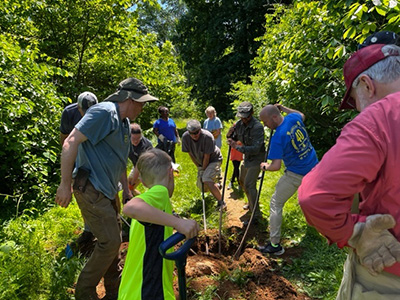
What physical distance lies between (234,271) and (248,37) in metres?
19.5

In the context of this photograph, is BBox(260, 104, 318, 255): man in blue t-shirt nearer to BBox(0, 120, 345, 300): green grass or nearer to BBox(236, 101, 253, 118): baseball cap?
BBox(0, 120, 345, 300): green grass

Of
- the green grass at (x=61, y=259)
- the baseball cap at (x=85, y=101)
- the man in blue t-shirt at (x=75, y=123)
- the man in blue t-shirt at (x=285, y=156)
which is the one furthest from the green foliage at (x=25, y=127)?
the man in blue t-shirt at (x=285, y=156)

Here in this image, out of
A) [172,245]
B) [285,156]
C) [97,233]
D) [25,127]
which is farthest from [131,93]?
[25,127]

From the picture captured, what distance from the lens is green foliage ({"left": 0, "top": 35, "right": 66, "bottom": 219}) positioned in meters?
4.95

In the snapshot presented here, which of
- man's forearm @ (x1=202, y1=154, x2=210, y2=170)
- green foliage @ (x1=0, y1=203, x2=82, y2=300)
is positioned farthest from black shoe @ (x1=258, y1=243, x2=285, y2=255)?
green foliage @ (x1=0, y1=203, x2=82, y2=300)

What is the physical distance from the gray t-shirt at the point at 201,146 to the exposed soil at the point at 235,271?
1393 millimetres

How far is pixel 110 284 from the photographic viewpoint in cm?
326

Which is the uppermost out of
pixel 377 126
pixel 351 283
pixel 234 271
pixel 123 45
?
pixel 123 45

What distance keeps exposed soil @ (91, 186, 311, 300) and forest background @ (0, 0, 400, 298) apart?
227 cm

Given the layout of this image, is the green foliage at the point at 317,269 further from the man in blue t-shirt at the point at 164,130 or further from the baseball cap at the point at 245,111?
the man in blue t-shirt at the point at 164,130

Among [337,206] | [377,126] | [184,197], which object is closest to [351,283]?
[337,206]

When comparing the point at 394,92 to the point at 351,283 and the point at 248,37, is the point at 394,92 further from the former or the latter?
the point at 248,37

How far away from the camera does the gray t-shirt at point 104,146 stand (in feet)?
8.34

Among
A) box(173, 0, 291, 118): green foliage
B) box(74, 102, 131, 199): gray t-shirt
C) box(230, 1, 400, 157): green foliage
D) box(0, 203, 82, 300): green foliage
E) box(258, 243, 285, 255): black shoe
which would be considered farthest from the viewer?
box(173, 0, 291, 118): green foliage
